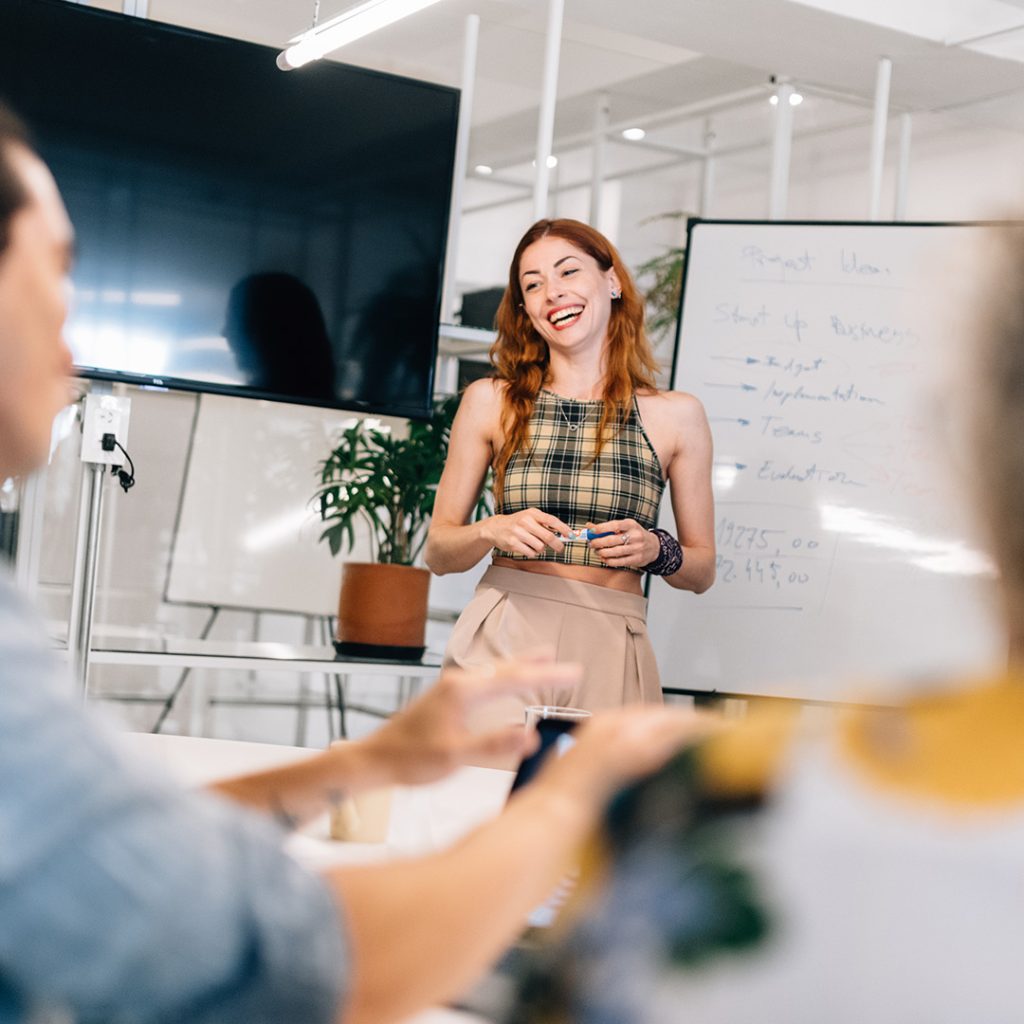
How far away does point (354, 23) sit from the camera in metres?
2.94

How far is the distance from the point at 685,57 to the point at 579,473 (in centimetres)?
329

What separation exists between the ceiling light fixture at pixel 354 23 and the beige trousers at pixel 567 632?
1.29m

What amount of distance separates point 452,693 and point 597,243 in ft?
6.74

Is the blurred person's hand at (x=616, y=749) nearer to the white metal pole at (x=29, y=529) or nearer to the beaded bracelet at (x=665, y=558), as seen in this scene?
the beaded bracelet at (x=665, y=558)

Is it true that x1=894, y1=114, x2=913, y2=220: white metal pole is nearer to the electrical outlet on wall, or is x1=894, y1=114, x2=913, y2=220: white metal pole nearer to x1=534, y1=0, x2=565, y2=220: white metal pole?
x1=534, y1=0, x2=565, y2=220: white metal pole

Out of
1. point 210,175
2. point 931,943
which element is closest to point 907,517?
point 210,175

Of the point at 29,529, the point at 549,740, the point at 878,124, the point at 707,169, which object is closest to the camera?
the point at 549,740

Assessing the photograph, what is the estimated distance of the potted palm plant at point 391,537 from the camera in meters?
3.60

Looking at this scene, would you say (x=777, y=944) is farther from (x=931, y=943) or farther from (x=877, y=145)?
(x=877, y=145)

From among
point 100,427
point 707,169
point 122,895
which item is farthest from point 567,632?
point 707,169

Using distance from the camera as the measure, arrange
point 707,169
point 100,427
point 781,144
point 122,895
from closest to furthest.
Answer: point 122,895 → point 100,427 → point 781,144 → point 707,169

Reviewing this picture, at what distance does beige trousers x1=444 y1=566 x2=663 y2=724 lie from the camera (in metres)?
2.56

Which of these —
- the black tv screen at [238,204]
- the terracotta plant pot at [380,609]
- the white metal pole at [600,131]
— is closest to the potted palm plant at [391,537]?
the terracotta plant pot at [380,609]

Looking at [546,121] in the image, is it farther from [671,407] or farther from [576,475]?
[576,475]
